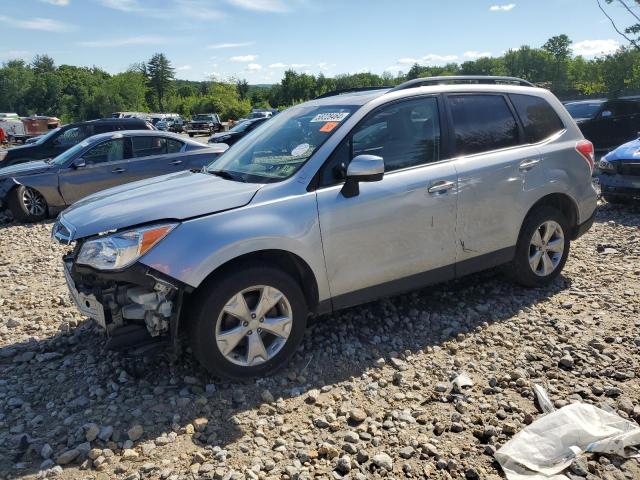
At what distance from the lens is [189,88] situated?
115750 mm

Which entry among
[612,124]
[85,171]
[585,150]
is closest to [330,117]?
[585,150]

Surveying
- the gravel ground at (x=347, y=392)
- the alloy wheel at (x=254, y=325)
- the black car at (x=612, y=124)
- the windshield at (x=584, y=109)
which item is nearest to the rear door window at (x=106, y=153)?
the gravel ground at (x=347, y=392)

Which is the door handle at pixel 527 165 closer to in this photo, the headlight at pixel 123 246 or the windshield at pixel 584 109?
the headlight at pixel 123 246

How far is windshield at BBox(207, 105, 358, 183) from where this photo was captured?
149 inches

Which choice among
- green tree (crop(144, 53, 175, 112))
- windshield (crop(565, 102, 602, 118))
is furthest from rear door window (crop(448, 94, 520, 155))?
green tree (crop(144, 53, 175, 112))

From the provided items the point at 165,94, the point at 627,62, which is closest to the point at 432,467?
the point at 627,62

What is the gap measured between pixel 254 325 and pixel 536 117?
329cm

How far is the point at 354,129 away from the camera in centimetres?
380

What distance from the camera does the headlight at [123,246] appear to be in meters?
3.15

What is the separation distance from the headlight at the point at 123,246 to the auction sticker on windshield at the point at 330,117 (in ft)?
4.77

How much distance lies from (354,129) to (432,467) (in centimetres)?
228

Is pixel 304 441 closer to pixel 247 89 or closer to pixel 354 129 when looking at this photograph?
pixel 354 129

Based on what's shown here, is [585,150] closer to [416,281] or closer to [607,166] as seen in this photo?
[416,281]

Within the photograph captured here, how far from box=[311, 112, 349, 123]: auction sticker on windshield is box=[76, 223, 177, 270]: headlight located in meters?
1.46
